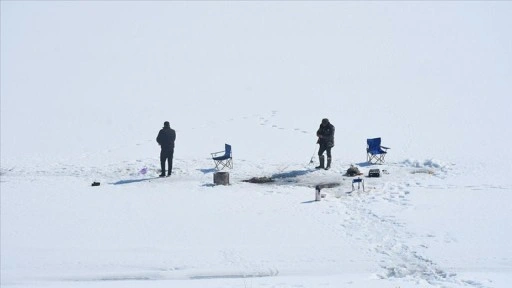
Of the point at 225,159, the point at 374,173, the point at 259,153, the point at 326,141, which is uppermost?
the point at 326,141

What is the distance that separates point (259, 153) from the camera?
656 inches

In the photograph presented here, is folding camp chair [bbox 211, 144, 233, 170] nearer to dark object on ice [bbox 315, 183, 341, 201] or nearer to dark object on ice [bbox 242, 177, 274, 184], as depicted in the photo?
dark object on ice [bbox 242, 177, 274, 184]

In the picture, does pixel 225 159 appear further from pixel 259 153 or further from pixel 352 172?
pixel 352 172

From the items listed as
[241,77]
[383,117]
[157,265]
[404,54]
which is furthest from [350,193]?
[404,54]

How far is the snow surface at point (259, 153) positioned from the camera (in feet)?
27.2

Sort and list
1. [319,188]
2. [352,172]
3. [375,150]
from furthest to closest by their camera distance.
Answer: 1. [375,150]
2. [352,172]
3. [319,188]

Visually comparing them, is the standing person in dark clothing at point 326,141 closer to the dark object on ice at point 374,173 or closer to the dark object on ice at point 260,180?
the dark object on ice at point 374,173

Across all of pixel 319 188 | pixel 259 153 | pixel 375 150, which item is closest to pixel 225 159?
pixel 259 153

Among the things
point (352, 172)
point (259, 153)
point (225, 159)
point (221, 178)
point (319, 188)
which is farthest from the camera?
point (259, 153)

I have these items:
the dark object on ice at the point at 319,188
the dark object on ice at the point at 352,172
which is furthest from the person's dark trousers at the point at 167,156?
the dark object on ice at the point at 352,172

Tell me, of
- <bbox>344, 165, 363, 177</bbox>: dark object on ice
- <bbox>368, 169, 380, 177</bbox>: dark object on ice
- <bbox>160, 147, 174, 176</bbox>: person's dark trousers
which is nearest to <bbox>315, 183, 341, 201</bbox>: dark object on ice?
<bbox>344, 165, 363, 177</bbox>: dark object on ice

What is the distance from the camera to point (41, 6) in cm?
5762

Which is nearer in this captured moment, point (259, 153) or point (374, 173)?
point (374, 173)

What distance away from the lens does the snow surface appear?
8.28 meters
